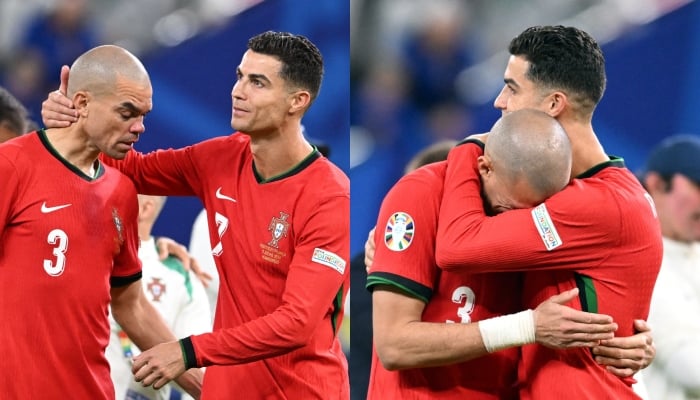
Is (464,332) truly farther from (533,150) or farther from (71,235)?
(71,235)

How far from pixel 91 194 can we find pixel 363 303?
8.67 ft

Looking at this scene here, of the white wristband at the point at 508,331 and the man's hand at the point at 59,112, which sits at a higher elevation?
the man's hand at the point at 59,112

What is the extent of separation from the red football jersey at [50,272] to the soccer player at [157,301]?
1777 mm

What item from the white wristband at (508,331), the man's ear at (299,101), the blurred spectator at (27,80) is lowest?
the white wristband at (508,331)

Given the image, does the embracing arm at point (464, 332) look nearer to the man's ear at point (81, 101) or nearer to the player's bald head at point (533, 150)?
the player's bald head at point (533, 150)

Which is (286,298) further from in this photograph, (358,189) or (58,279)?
(358,189)

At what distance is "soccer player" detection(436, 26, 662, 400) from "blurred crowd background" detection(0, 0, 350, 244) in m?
2.60

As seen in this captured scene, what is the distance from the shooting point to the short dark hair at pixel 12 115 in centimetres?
536

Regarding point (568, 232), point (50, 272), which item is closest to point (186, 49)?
point (50, 272)

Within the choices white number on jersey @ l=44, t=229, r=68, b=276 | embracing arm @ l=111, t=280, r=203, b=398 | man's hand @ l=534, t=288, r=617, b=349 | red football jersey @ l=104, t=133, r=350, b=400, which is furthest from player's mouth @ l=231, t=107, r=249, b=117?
man's hand @ l=534, t=288, r=617, b=349

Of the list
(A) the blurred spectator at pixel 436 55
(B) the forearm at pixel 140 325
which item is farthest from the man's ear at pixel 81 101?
(A) the blurred spectator at pixel 436 55

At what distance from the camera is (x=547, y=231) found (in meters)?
2.86

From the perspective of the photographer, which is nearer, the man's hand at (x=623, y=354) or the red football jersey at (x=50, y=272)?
the man's hand at (x=623, y=354)

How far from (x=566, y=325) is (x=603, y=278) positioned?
24 centimetres
